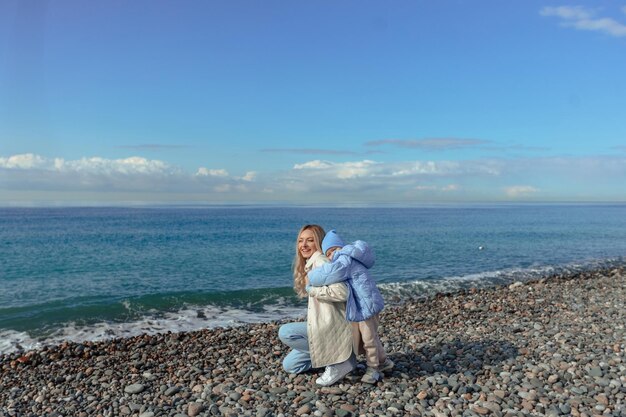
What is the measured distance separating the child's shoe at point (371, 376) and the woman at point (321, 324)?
242 millimetres

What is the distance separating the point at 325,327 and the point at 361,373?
47.9 inches

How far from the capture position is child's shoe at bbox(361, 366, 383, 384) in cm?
700

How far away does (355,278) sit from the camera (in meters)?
6.46

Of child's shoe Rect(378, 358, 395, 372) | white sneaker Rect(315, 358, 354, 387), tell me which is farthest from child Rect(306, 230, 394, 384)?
child's shoe Rect(378, 358, 395, 372)

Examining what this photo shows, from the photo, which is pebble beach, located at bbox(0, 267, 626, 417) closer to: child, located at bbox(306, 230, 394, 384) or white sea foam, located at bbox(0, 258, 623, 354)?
child, located at bbox(306, 230, 394, 384)

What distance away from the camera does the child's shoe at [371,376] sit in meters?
7.00

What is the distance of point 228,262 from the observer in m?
30.5

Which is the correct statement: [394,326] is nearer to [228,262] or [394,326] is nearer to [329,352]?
[329,352]

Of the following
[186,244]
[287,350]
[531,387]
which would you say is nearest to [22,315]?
[287,350]

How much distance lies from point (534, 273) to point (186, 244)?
29663 mm

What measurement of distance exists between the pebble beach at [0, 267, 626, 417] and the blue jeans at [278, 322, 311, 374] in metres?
0.18

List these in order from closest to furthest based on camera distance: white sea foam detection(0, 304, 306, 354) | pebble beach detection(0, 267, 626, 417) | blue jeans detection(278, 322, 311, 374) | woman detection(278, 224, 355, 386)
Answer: pebble beach detection(0, 267, 626, 417) < woman detection(278, 224, 355, 386) < blue jeans detection(278, 322, 311, 374) < white sea foam detection(0, 304, 306, 354)

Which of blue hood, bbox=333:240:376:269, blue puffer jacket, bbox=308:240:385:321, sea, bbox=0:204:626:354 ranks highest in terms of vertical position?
blue hood, bbox=333:240:376:269

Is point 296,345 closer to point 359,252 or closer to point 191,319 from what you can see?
point 359,252
